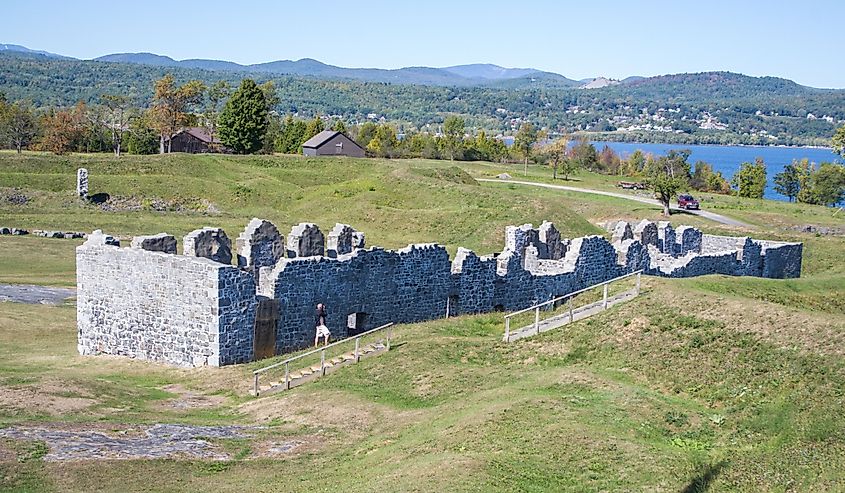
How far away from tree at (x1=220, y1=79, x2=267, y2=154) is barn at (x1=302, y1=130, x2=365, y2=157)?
5928mm

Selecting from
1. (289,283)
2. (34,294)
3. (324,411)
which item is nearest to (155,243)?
(289,283)

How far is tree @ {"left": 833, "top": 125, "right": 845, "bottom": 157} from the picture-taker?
7811 cm

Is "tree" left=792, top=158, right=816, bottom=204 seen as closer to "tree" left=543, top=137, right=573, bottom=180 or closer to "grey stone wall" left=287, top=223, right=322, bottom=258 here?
"tree" left=543, top=137, right=573, bottom=180

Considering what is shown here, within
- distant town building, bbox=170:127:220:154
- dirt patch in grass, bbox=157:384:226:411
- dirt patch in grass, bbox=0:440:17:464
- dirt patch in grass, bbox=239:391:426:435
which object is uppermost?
distant town building, bbox=170:127:220:154

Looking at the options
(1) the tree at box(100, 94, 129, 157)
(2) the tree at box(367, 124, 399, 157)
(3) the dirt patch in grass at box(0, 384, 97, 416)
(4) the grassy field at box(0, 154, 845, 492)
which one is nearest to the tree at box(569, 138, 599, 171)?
(2) the tree at box(367, 124, 399, 157)

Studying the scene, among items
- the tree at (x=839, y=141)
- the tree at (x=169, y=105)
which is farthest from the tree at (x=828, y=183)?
the tree at (x=169, y=105)

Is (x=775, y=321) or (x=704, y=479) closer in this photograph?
(x=704, y=479)

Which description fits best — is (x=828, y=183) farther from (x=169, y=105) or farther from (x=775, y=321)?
(x=775, y=321)

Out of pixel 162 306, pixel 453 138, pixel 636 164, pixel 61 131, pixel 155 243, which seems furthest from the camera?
pixel 636 164

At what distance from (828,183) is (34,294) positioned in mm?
84747

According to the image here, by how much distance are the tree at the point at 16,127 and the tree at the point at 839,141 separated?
75590 mm

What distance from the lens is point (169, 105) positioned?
11844 cm

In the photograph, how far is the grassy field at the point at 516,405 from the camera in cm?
1683

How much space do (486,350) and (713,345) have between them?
20.6 feet
